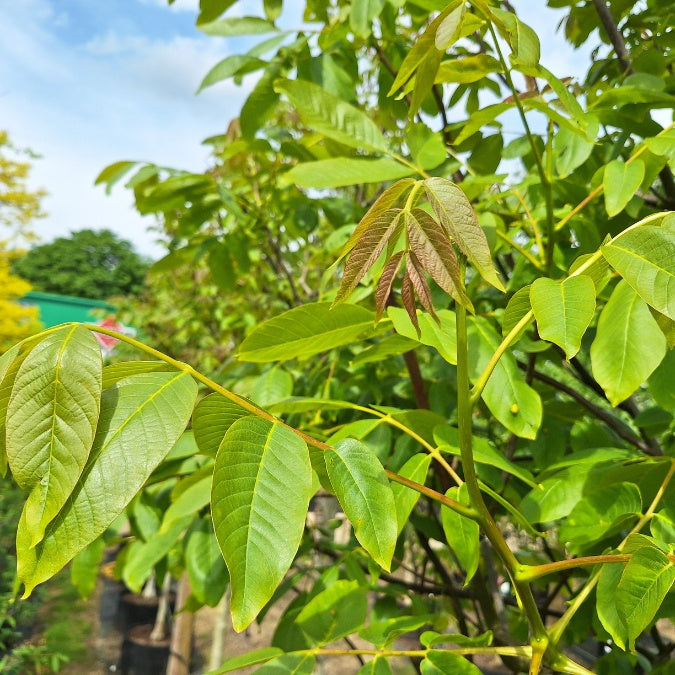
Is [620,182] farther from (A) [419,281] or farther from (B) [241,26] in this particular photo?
(B) [241,26]

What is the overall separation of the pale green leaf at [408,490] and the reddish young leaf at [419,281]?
0.32m

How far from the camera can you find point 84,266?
1416 inches

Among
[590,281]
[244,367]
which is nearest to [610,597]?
[590,281]

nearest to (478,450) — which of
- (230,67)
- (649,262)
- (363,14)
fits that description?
(649,262)

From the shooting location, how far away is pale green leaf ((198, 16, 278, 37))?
1.42 metres

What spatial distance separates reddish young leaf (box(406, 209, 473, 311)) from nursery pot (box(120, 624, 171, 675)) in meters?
6.41

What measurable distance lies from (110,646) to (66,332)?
720cm

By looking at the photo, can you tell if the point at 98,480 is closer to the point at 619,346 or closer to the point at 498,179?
the point at 619,346

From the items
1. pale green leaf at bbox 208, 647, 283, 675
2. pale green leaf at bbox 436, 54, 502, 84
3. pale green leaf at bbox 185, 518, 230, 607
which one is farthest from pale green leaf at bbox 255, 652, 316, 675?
pale green leaf at bbox 436, 54, 502, 84

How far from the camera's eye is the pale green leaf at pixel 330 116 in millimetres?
1025

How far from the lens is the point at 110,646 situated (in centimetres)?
646

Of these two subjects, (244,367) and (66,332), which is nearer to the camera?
(66,332)

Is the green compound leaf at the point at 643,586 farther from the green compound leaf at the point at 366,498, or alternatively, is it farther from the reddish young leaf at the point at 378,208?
the reddish young leaf at the point at 378,208

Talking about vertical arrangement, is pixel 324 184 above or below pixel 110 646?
above
